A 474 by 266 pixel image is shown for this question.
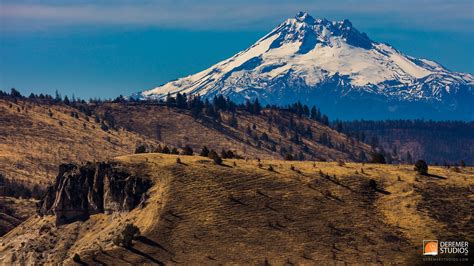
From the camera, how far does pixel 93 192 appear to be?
507 ft

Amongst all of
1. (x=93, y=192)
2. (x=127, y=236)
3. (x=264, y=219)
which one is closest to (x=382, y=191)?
(x=264, y=219)

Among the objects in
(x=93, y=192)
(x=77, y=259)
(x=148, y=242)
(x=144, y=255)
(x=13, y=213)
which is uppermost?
(x=93, y=192)

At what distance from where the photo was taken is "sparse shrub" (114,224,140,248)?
452 feet

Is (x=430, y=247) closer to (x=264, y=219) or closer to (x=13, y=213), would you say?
(x=264, y=219)

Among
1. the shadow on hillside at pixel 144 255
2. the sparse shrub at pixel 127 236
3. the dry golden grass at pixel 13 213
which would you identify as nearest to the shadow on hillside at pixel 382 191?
the sparse shrub at pixel 127 236

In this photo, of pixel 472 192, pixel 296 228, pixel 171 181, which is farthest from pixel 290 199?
pixel 472 192

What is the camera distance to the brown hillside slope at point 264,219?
5340 inches

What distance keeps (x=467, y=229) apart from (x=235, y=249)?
3241cm

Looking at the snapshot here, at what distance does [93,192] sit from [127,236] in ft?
61.6

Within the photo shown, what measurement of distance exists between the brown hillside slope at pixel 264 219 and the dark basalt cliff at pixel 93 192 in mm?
1715

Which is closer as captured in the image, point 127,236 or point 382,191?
point 127,236

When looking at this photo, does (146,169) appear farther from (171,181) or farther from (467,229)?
(467,229)

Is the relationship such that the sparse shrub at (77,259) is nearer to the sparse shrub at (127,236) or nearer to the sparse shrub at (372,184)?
the sparse shrub at (127,236)

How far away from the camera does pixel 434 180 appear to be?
156m
